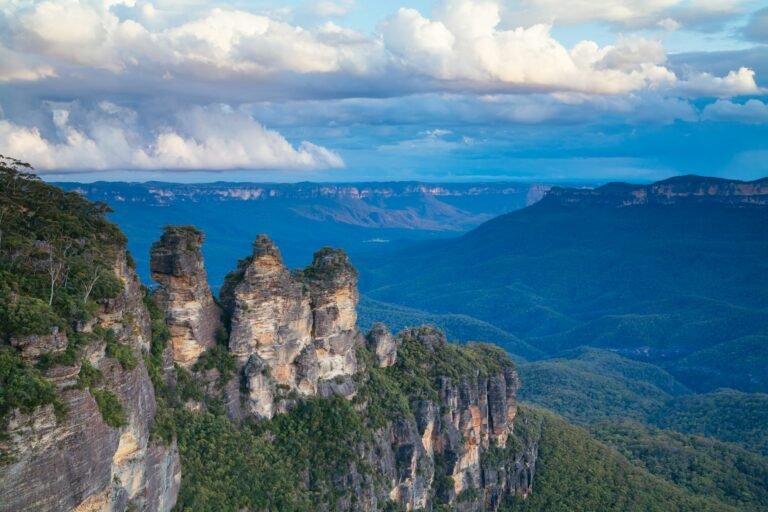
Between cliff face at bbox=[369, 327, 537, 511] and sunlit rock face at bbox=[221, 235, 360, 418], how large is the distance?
7397 millimetres

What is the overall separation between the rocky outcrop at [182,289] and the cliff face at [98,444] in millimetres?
4683

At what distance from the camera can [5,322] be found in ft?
94.7

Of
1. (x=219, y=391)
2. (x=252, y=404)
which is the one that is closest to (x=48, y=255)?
(x=219, y=391)

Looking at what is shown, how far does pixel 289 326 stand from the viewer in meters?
53.8

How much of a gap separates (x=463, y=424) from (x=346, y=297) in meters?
19.0

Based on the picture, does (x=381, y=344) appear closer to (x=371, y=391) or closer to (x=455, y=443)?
(x=371, y=391)

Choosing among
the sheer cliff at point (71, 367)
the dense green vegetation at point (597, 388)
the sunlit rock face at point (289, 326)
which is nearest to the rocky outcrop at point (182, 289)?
the sunlit rock face at point (289, 326)

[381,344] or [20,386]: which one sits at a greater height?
[20,386]

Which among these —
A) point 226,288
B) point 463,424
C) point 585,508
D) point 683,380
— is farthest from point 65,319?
point 683,380

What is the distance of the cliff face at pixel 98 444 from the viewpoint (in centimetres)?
2705

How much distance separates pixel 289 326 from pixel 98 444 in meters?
23.8

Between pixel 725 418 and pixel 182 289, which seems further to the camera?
pixel 725 418

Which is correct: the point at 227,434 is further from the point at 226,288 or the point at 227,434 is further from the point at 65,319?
the point at 65,319

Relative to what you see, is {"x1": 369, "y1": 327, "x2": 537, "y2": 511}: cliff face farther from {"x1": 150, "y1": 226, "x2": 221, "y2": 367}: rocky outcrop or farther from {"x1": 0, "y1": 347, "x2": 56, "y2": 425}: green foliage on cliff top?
{"x1": 0, "y1": 347, "x2": 56, "y2": 425}: green foliage on cliff top
